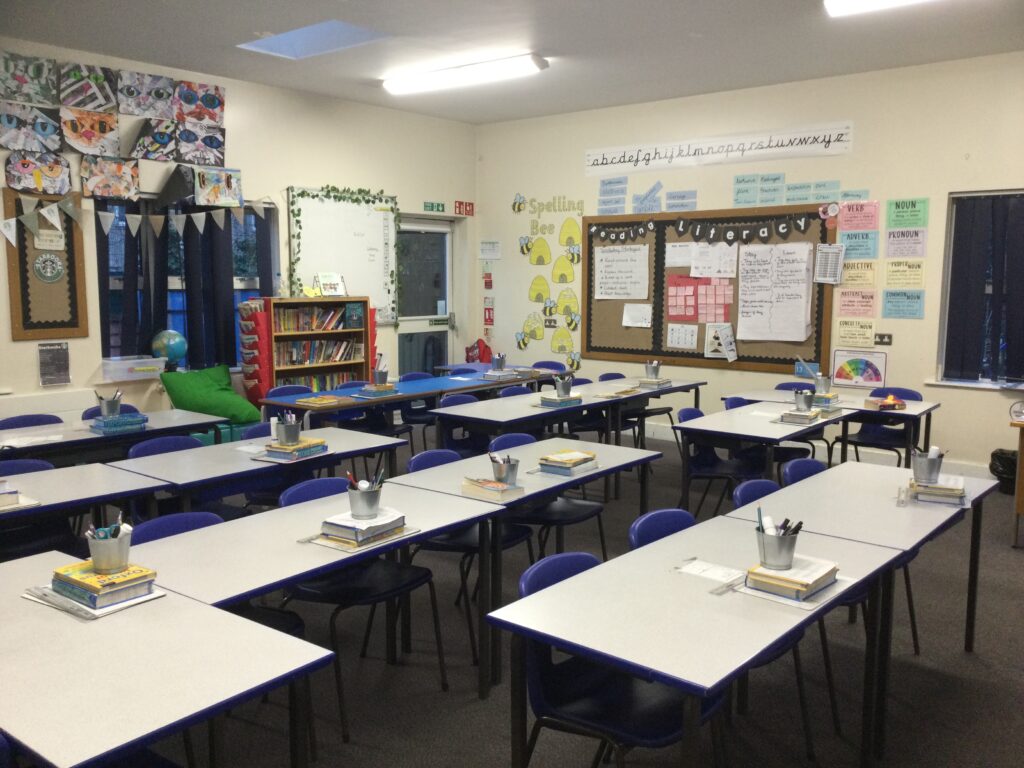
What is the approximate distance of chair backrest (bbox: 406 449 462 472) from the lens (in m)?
3.87

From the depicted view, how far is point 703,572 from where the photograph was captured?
8.05 ft

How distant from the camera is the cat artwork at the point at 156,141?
6406mm

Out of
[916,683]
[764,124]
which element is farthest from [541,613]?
[764,124]

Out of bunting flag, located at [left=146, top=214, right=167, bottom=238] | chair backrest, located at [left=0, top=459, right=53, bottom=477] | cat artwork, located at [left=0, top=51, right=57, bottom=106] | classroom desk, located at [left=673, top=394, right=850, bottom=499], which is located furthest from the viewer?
bunting flag, located at [left=146, top=214, right=167, bottom=238]

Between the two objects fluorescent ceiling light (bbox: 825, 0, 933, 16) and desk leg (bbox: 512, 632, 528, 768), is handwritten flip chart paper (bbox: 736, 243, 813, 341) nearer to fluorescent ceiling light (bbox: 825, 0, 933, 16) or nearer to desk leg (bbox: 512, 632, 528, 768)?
fluorescent ceiling light (bbox: 825, 0, 933, 16)

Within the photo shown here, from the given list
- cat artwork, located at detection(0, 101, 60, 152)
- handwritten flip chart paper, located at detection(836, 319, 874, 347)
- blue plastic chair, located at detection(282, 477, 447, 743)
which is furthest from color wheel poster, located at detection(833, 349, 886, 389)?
cat artwork, located at detection(0, 101, 60, 152)

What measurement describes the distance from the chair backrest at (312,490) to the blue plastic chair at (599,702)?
1.26 meters

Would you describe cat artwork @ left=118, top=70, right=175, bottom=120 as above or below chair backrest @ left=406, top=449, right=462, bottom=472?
above

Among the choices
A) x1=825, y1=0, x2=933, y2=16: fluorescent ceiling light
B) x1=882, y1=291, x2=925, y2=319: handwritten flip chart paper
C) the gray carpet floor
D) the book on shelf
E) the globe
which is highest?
x1=825, y1=0, x2=933, y2=16: fluorescent ceiling light

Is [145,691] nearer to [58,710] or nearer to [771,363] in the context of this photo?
[58,710]

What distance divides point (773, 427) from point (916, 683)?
5.99ft

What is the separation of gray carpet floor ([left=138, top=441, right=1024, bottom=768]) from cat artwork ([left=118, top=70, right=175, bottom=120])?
173 inches

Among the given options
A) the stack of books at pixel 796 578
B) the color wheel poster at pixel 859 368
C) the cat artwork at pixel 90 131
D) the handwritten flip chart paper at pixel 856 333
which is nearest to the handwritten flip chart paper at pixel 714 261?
the handwritten flip chart paper at pixel 856 333

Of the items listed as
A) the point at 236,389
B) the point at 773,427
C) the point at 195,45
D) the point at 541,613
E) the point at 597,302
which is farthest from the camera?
the point at 597,302
